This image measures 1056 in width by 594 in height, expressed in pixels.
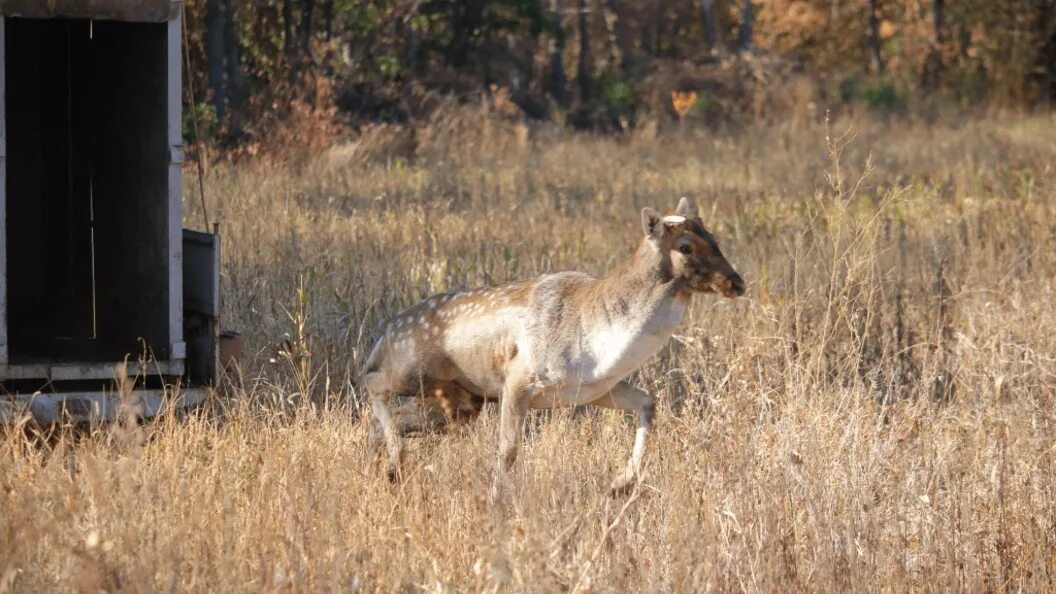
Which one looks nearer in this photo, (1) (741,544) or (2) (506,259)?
(1) (741,544)

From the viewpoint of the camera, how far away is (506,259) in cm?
1056

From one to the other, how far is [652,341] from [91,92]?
12.0ft

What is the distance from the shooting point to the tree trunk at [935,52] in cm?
3772

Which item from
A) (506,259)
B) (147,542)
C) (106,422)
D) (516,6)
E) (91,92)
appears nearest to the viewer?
(147,542)

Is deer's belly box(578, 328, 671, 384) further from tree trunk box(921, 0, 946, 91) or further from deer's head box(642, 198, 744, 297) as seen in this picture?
tree trunk box(921, 0, 946, 91)

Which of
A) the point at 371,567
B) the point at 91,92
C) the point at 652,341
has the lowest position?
the point at 371,567

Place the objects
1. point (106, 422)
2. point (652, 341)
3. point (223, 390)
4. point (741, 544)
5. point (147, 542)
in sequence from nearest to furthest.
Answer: point (147, 542)
point (741, 544)
point (652, 341)
point (106, 422)
point (223, 390)

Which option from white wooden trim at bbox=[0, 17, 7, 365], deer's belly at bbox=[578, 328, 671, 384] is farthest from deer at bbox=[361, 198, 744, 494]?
white wooden trim at bbox=[0, 17, 7, 365]

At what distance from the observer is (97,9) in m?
7.01

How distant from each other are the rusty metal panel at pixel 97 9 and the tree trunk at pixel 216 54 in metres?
12.5

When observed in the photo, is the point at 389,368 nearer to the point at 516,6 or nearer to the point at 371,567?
the point at 371,567

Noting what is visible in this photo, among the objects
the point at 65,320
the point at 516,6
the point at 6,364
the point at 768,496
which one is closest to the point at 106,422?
the point at 6,364

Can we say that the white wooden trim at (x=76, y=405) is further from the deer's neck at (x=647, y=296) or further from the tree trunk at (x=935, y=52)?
the tree trunk at (x=935, y=52)

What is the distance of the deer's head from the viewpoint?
6691 millimetres
